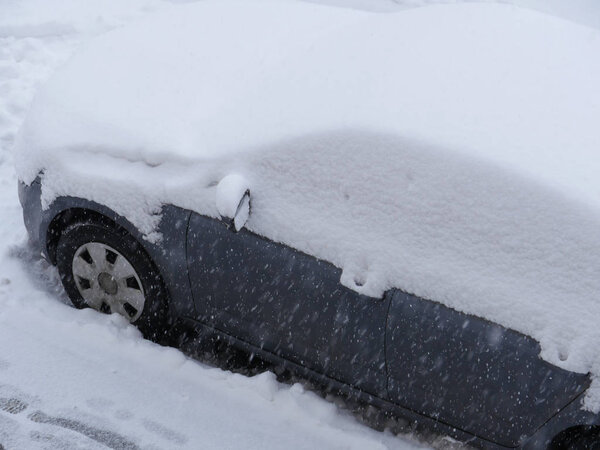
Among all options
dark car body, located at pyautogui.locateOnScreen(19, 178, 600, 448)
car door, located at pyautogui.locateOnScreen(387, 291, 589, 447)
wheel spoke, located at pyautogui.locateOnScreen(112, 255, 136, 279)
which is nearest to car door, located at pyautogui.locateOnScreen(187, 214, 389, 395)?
dark car body, located at pyautogui.locateOnScreen(19, 178, 600, 448)

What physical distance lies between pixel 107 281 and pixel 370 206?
1449 millimetres

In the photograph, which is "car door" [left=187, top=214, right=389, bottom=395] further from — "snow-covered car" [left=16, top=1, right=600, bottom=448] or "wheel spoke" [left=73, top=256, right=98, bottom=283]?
"wheel spoke" [left=73, top=256, right=98, bottom=283]

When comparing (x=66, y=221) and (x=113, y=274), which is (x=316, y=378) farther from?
(x=66, y=221)

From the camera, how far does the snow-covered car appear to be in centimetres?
261

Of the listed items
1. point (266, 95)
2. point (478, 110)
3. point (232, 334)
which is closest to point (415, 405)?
point (232, 334)

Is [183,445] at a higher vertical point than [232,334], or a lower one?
lower

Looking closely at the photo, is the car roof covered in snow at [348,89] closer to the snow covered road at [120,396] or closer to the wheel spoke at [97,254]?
the wheel spoke at [97,254]

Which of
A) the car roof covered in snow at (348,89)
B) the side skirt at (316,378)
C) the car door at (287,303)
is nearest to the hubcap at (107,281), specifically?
the side skirt at (316,378)

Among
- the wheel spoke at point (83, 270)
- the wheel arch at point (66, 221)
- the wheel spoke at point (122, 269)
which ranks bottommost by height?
the wheel spoke at point (83, 270)

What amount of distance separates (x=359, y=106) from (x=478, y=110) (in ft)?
1.61

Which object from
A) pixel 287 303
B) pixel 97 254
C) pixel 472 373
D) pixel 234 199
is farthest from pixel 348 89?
pixel 97 254

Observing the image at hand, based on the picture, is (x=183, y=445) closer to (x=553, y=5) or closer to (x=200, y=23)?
(x=200, y=23)

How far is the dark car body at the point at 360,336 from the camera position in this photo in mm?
2643

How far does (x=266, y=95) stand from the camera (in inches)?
126
